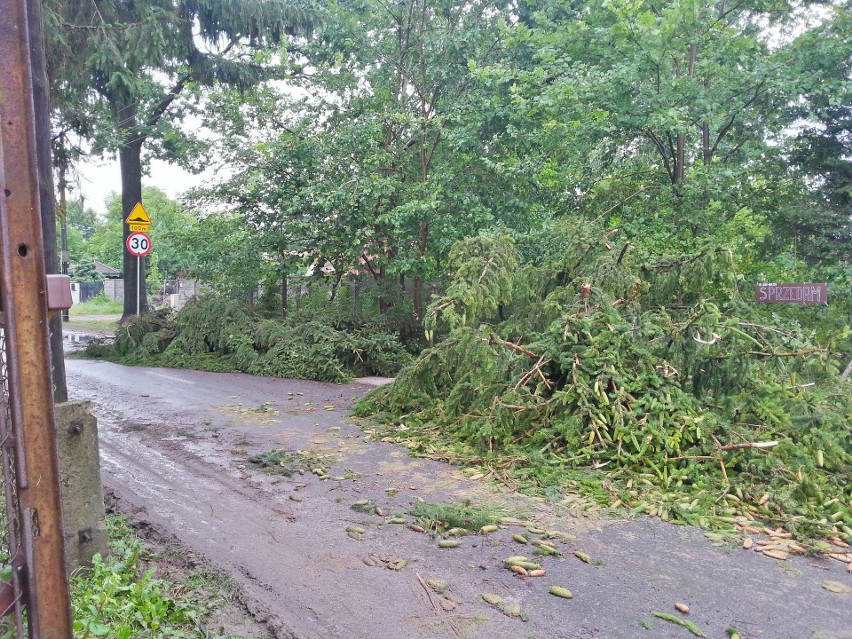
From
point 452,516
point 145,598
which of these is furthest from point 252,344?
point 145,598

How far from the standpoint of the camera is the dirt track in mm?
3469

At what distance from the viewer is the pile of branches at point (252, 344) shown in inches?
473

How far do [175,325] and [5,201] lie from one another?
13309mm

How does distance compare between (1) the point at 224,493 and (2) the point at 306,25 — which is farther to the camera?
(2) the point at 306,25

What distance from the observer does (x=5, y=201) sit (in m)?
2.11

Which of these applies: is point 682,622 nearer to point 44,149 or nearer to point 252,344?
point 44,149

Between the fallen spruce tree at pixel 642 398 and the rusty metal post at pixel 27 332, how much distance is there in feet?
13.1

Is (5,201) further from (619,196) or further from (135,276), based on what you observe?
(135,276)

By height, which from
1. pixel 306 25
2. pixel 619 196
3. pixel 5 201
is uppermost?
pixel 306 25

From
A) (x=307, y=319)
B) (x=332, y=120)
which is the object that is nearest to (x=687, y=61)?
(x=332, y=120)

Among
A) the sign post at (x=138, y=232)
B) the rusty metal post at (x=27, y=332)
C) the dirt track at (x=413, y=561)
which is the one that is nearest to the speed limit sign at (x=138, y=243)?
the sign post at (x=138, y=232)

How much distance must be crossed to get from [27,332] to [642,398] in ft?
16.7

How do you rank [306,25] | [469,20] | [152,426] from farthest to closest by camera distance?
[306,25]
[469,20]
[152,426]

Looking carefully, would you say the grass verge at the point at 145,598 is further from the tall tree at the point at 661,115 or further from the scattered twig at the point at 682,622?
the tall tree at the point at 661,115
